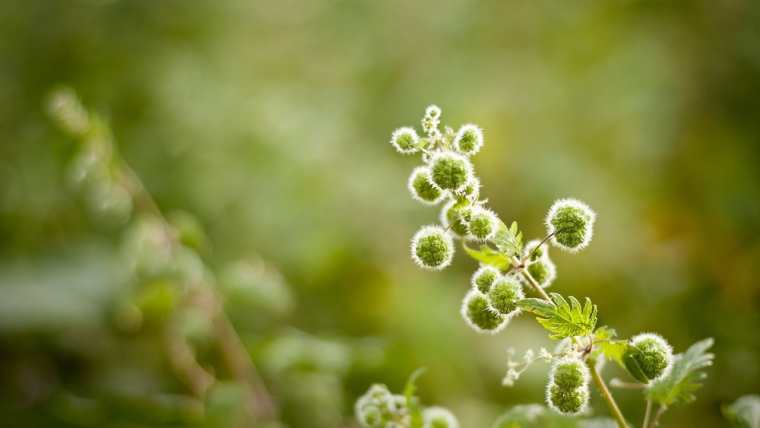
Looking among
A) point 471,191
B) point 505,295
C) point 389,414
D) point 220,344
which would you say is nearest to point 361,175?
point 220,344

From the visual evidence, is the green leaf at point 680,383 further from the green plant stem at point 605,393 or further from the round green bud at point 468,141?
the round green bud at point 468,141

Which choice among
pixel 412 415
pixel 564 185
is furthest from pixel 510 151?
pixel 412 415

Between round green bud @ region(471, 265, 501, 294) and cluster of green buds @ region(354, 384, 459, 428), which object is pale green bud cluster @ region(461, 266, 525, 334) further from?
cluster of green buds @ region(354, 384, 459, 428)

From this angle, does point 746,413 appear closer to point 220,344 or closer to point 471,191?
point 471,191

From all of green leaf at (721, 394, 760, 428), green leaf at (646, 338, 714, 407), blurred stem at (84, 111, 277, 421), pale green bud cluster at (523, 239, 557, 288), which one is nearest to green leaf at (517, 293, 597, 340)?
pale green bud cluster at (523, 239, 557, 288)

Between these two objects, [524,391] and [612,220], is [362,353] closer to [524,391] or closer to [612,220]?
[524,391]

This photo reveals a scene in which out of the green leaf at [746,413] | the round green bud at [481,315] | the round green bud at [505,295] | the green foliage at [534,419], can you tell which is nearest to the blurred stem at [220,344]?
the green foliage at [534,419]
